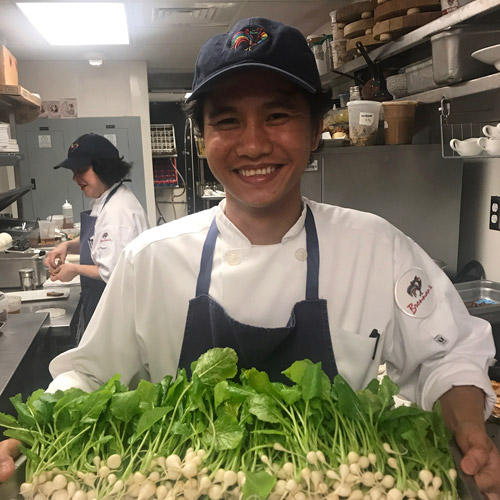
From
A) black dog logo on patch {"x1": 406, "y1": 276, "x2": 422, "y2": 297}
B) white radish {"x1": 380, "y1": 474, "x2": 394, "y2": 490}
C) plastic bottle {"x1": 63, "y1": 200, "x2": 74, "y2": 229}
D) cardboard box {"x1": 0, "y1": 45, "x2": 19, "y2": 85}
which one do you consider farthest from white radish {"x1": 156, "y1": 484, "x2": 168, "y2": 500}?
plastic bottle {"x1": 63, "y1": 200, "x2": 74, "y2": 229}

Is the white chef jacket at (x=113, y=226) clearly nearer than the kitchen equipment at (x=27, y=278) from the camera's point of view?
Yes

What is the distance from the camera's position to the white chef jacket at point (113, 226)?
3.06 m

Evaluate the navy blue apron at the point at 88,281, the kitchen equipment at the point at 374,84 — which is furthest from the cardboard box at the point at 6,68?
the kitchen equipment at the point at 374,84

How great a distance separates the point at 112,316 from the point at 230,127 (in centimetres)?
55

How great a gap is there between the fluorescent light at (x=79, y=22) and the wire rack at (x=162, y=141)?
2.50 meters

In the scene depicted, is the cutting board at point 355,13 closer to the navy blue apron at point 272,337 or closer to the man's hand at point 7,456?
the navy blue apron at point 272,337

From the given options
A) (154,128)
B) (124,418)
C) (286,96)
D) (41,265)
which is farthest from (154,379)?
(154,128)

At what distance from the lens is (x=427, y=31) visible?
2078 millimetres

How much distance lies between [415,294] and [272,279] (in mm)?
361

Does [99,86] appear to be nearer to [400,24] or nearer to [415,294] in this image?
[400,24]

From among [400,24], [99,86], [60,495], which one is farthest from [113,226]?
[99,86]

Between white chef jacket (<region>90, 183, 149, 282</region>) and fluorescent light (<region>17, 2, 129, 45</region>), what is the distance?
5.76 ft

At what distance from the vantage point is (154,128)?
813 centimetres

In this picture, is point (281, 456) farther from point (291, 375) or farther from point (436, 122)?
point (436, 122)
